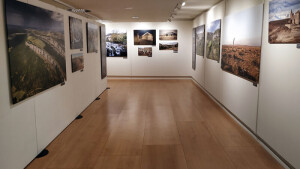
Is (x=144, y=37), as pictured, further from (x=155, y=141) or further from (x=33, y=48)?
(x=33, y=48)

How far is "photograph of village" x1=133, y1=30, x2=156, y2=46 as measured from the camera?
44.5ft

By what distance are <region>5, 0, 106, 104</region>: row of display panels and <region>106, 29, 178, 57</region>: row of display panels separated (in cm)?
770

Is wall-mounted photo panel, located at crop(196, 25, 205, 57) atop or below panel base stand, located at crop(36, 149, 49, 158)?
atop

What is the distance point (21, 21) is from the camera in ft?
12.5

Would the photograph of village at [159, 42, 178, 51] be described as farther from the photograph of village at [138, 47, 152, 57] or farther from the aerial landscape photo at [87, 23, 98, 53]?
the aerial landscape photo at [87, 23, 98, 53]

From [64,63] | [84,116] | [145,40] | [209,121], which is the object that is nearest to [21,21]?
[64,63]

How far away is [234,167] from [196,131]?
5.63 feet

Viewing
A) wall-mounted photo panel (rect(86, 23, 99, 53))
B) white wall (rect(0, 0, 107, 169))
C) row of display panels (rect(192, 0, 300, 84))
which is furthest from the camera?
wall-mounted photo panel (rect(86, 23, 99, 53))

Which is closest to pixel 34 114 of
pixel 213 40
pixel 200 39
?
pixel 213 40

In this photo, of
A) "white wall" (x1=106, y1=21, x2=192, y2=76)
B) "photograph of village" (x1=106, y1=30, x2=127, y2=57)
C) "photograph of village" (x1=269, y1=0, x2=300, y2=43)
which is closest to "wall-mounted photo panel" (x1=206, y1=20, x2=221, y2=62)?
"photograph of village" (x1=269, y1=0, x2=300, y2=43)

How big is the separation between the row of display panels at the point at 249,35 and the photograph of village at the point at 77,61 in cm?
394

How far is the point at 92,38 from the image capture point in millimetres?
8250

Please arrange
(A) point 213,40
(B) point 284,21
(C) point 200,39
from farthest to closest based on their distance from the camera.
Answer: (C) point 200,39, (A) point 213,40, (B) point 284,21

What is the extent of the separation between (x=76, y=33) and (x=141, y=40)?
7.37 m
